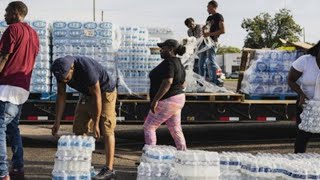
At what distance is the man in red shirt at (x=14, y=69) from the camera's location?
635 centimetres

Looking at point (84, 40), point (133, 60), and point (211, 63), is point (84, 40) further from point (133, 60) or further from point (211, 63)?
point (211, 63)

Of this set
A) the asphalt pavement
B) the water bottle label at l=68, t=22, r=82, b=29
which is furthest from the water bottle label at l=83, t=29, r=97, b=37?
the asphalt pavement

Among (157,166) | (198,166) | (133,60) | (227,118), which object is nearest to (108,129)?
(157,166)

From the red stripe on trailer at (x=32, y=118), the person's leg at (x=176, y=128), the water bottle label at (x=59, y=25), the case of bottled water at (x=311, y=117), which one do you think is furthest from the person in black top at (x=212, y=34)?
the case of bottled water at (x=311, y=117)

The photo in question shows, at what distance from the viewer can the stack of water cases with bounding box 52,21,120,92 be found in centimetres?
955

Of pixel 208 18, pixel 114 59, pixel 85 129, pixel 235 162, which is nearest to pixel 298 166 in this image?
pixel 235 162

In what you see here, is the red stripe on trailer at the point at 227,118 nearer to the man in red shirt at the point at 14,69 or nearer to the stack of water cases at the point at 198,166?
the man in red shirt at the point at 14,69

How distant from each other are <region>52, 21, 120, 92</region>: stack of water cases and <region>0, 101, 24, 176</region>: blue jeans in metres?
3.04

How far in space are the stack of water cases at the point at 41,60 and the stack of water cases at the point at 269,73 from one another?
3.49m

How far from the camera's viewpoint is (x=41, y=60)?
956 cm

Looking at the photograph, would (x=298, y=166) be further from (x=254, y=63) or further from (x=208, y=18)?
(x=208, y=18)

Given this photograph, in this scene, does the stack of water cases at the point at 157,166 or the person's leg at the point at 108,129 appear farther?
the person's leg at the point at 108,129

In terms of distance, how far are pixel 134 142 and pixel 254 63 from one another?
282 cm

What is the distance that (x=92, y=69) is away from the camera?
21.3ft
